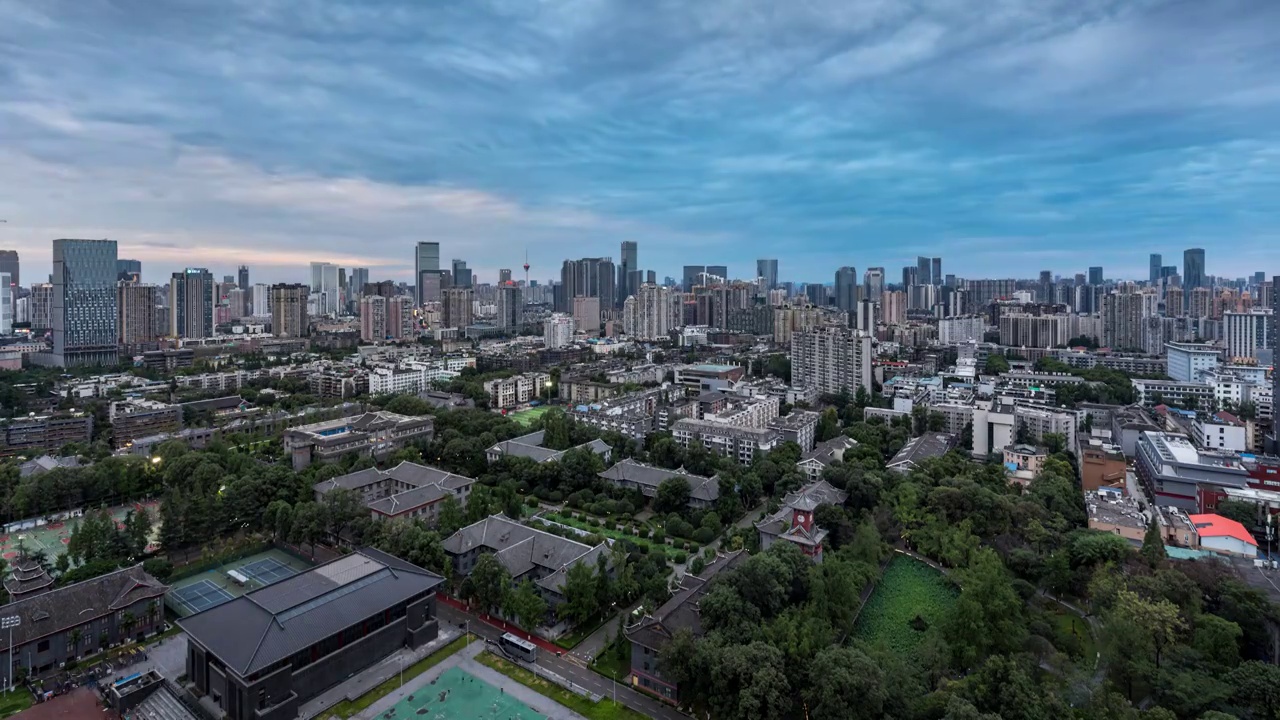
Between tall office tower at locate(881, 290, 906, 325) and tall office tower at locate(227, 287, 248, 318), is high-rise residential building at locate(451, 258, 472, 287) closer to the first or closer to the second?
tall office tower at locate(227, 287, 248, 318)

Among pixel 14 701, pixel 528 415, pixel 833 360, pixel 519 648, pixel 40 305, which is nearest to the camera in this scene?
pixel 14 701

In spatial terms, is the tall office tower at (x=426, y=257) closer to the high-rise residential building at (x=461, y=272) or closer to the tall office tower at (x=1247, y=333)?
the high-rise residential building at (x=461, y=272)

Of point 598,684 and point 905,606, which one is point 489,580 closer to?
point 598,684

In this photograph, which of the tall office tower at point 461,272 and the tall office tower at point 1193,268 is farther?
the tall office tower at point 461,272

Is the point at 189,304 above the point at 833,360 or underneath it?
above

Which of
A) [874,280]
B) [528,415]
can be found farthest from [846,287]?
[528,415]

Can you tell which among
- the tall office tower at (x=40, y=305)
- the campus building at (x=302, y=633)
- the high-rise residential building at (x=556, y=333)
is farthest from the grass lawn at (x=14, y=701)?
the tall office tower at (x=40, y=305)
